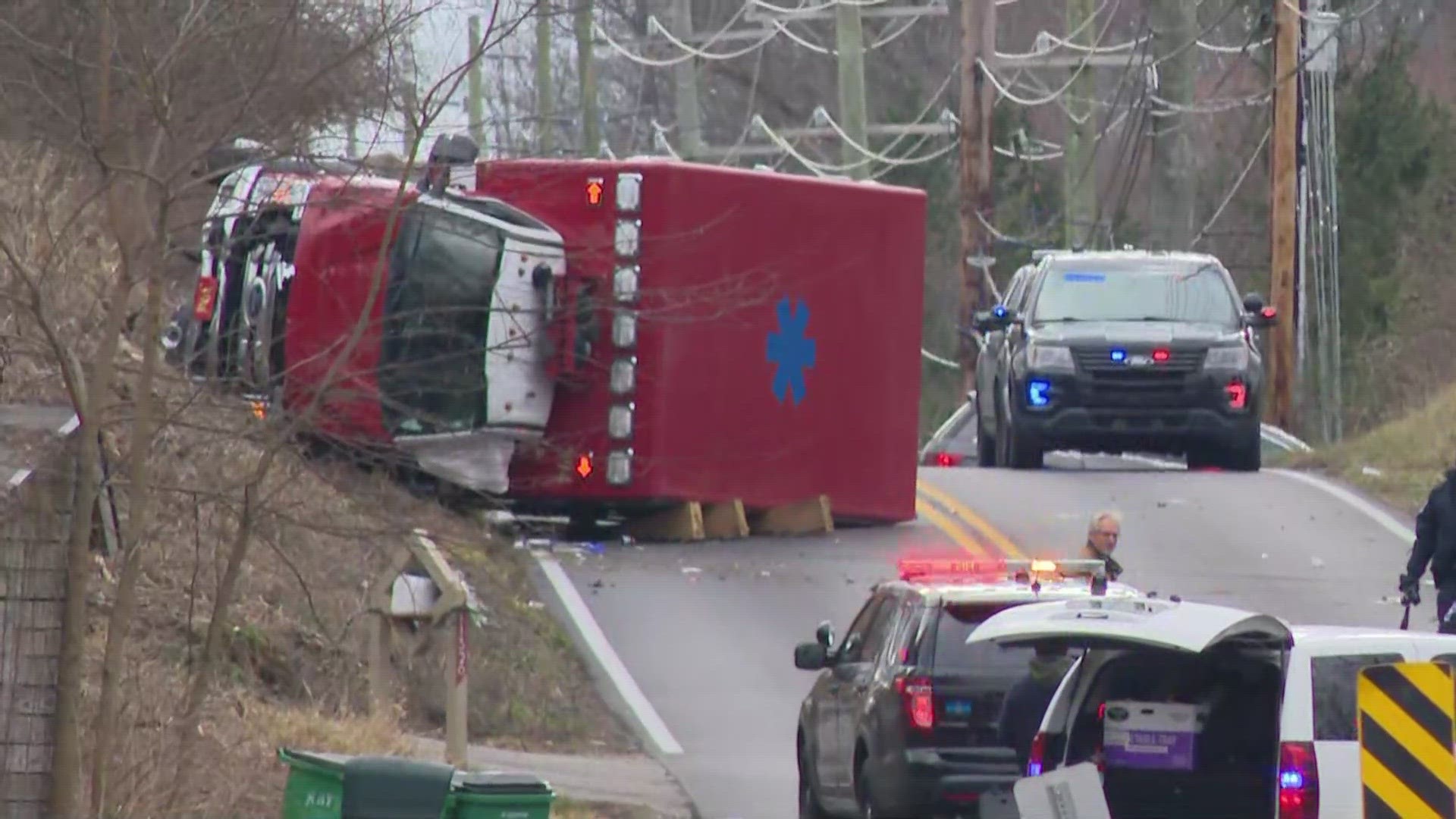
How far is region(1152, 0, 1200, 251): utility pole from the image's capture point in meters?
36.1

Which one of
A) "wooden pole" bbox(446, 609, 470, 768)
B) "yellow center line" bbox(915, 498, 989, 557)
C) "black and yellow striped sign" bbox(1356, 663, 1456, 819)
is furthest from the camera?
"yellow center line" bbox(915, 498, 989, 557)

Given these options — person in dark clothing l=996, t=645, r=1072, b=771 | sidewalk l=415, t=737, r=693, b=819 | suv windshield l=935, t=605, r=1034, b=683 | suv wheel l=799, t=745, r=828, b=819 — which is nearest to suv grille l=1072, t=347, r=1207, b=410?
sidewalk l=415, t=737, r=693, b=819

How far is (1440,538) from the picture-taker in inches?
619

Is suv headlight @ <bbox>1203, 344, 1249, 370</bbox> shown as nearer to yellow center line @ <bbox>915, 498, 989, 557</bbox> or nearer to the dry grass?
the dry grass

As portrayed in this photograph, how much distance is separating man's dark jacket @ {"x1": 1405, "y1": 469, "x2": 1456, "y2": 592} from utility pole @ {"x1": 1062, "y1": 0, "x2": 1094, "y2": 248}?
2286 centimetres

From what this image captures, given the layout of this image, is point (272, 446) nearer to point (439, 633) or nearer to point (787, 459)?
point (439, 633)

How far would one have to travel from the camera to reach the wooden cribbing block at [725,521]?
21672mm

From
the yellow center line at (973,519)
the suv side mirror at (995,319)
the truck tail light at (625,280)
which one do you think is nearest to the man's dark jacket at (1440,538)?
the yellow center line at (973,519)

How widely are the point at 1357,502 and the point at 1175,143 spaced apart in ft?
97.5

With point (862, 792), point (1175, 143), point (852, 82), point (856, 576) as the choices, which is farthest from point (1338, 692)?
point (1175, 143)

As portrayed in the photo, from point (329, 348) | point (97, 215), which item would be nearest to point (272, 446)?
point (329, 348)

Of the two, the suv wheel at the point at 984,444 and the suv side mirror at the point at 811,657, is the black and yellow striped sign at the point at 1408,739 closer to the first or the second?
the suv side mirror at the point at 811,657

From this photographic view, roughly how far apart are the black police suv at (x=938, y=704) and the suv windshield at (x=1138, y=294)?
11.4 m

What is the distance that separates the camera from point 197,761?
40.6ft
